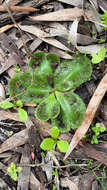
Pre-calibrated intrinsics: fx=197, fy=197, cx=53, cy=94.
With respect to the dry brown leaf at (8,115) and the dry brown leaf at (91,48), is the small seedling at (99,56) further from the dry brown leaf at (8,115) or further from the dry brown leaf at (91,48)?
the dry brown leaf at (8,115)

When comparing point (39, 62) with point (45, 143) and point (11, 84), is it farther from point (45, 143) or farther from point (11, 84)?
point (45, 143)

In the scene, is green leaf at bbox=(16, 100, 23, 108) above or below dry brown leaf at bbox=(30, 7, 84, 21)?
below

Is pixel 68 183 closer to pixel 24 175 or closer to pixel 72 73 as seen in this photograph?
pixel 24 175

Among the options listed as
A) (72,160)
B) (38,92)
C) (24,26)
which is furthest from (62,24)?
(72,160)

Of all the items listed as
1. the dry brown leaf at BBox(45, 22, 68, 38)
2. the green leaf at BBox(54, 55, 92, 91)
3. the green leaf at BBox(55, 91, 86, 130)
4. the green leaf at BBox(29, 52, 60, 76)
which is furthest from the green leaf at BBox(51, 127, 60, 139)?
the dry brown leaf at BBox(45, 22, 68, 38)

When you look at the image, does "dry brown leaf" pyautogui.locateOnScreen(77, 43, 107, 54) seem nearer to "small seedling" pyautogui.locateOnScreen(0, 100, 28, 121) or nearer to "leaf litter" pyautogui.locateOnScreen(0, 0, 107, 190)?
"leaf litter" pyautogui.locateOnScreen(0, 0, 107, 190)

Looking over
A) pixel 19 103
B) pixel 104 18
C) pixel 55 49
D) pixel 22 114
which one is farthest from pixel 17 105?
pixel 104 18
